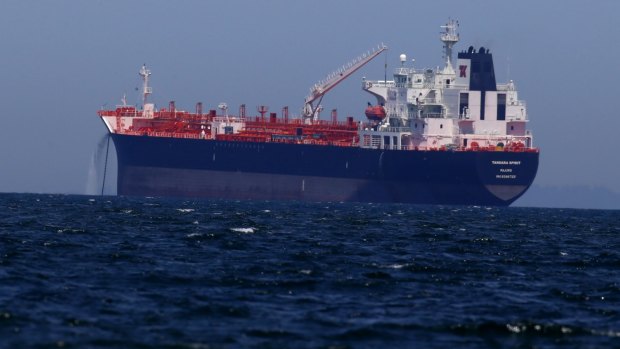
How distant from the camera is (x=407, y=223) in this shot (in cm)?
8306

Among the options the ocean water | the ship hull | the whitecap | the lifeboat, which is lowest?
the ocean water

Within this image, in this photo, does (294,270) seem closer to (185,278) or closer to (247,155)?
(185,278)

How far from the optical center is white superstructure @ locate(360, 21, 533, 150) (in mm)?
141000

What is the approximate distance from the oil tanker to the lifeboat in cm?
13

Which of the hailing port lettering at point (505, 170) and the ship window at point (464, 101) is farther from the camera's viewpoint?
the ship window at point (464, 101)

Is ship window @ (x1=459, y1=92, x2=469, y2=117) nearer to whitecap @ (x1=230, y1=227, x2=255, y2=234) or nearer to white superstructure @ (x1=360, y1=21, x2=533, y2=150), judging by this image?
white superstructure @ (x1=360, y1=21, x2=533, y2=150)

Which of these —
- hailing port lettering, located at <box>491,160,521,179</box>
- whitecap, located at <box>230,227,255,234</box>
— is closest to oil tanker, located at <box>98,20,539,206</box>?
hailing port lettering, located at <box>491,160,521,179</box>

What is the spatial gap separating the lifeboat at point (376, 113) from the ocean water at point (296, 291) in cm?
8455

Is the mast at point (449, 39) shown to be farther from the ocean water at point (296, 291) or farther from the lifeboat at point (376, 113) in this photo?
the ocean water at point (296, 291)

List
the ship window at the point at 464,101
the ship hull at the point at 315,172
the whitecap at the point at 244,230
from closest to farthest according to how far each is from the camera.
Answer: the whitecap at the point at 244,230 < the ship hull at the point at 315,172 < the ship window at the point at 464,101

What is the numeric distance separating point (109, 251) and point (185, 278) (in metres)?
9.39

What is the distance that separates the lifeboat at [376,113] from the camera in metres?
146

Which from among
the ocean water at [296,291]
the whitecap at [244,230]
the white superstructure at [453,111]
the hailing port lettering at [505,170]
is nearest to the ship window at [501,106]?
the white superstructure at [453,111]

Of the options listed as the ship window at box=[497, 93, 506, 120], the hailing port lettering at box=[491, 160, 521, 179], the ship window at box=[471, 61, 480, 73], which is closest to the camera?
the hailing port lettering at box=[491, 160, 521, 179]
